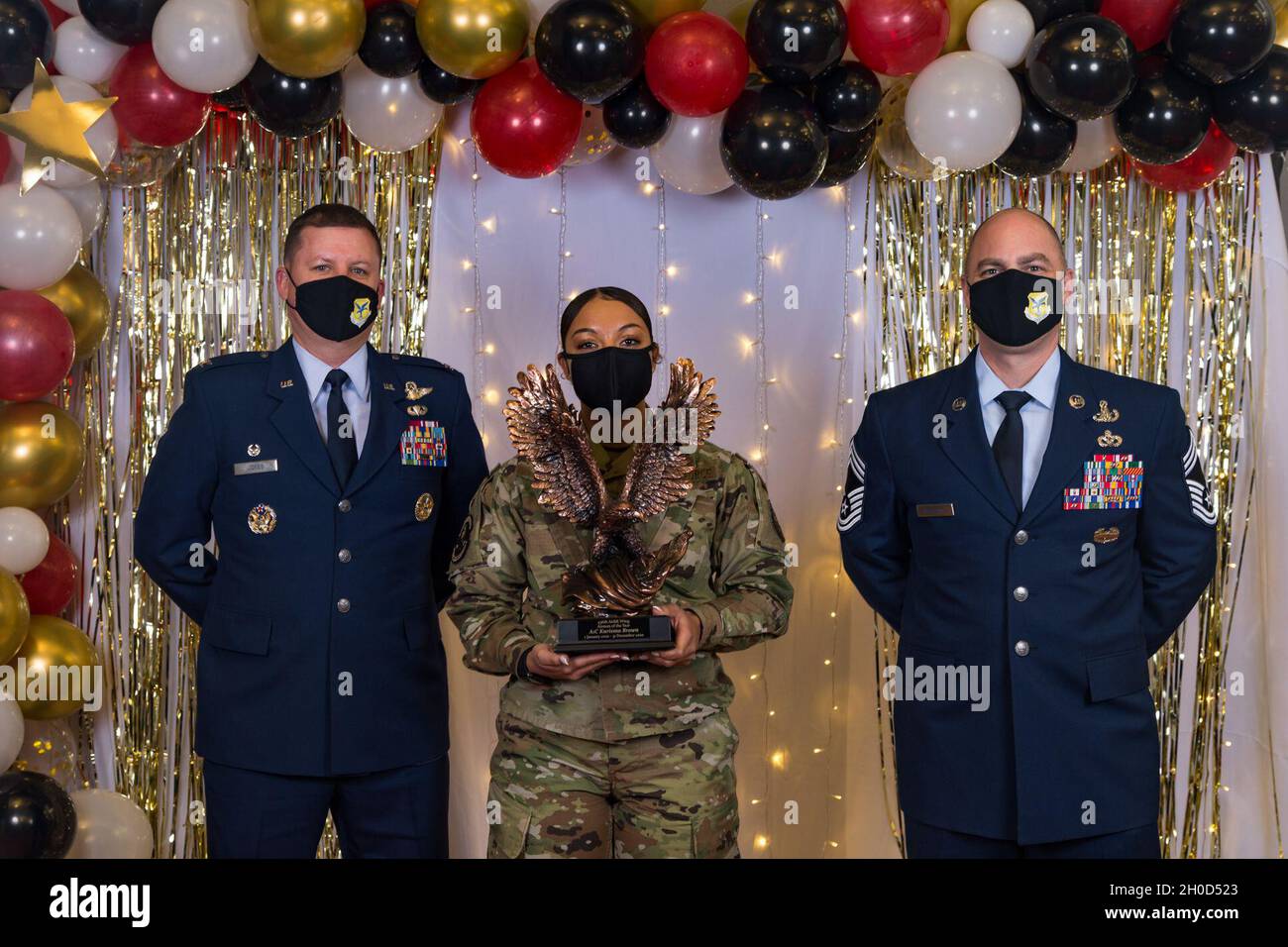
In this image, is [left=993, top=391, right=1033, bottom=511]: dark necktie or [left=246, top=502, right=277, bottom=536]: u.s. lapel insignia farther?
[left=246, top=502, right=277, bottom=536]: u.s. lapel insignia

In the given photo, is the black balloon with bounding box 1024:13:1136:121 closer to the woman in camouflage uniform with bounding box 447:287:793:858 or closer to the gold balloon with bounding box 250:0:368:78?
the woman in camouflage uniform with bounding box 447:287:793:858

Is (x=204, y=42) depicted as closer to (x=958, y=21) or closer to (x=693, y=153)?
(x=693, y=153)

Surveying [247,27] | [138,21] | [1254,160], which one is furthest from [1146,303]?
[138,21]

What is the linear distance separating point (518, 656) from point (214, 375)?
93cm

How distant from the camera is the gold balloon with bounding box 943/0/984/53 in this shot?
11.0 ft

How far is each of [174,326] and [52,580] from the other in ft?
2.61

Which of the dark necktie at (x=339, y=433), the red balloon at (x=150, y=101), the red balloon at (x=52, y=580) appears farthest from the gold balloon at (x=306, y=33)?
the red balloon at (x=52, y=580)

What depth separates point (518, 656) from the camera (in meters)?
2.65

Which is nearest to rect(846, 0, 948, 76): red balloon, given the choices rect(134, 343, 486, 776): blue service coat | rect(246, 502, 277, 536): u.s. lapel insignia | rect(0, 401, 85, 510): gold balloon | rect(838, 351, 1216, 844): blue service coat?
rect(838, 351, 1216, 844): blue service coat

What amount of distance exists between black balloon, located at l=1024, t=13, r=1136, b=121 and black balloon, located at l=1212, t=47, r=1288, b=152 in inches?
9.6

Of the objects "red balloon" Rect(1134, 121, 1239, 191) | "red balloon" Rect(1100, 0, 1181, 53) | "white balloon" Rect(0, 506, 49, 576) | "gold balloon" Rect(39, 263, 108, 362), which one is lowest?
"white balloon" Rect(0, 506, 49, 576)

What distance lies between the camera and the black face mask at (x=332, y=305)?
2877mm

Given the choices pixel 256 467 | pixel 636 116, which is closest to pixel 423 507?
pixel 256 467

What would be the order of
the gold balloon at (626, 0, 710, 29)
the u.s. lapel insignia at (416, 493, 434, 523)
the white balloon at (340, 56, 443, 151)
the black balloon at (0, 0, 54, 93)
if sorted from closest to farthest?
the u.s. lapel insignia at (416, 493, 434, 523), the black balloon at (0, 0, 54, 93), the gold balloon at (626, 0, 710, 29), the white balloon at (340, 56, 443, 151)
